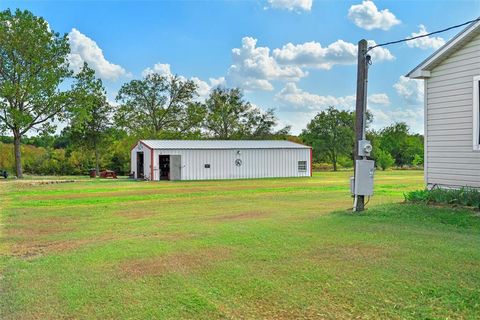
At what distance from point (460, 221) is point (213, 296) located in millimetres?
5878

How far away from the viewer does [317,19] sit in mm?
15664

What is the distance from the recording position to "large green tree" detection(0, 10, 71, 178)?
29484mm

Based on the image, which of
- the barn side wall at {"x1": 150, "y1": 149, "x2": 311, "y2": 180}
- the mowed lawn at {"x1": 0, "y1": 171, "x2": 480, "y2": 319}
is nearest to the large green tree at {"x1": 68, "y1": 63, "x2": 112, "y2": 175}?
the barn side wall at {"x1": 150, "y1": 149, "x2": 311, "y2": 180}

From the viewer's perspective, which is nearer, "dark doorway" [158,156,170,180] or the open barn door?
the open barn door

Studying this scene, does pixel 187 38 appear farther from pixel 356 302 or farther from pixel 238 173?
pixel 356 302

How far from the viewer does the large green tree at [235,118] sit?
164 ft

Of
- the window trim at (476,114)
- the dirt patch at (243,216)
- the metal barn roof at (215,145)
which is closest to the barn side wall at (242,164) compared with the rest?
the metal barn roof at (215,145)

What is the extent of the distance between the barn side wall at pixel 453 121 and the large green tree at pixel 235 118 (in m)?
38.3

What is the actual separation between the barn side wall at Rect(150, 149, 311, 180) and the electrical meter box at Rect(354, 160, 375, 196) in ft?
65.5

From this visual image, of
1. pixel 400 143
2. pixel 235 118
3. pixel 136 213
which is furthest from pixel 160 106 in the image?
pixel 136 213

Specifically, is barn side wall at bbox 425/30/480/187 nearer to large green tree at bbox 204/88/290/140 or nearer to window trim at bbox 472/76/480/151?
window trim at bbox 472/76/480/151

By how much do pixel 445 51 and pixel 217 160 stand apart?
20218mm

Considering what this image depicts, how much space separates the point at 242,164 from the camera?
3081cm

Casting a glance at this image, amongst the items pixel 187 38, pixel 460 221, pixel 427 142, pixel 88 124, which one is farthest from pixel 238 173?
pixel 460 221
